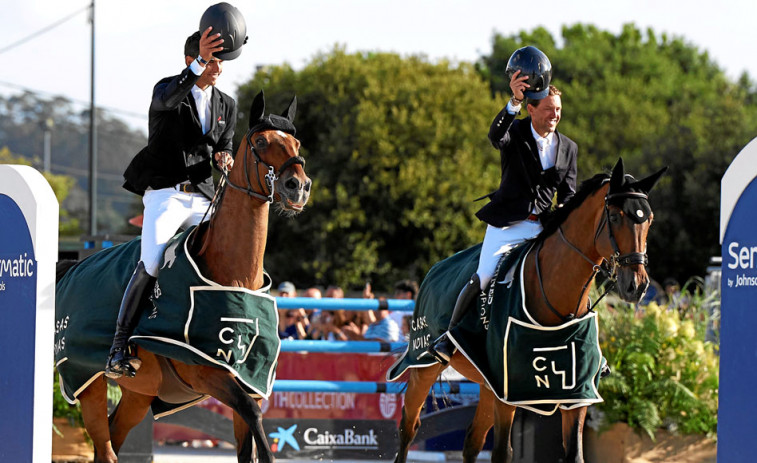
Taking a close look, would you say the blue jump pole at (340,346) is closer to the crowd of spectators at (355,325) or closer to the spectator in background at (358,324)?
the crowd of spectators at (355,325)

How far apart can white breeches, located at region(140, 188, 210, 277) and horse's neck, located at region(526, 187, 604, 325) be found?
2241 millimetres

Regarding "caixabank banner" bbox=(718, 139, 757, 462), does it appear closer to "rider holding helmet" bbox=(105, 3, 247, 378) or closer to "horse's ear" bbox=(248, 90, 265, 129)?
"horse's ear" bbox=(248, 90, 265, 129)

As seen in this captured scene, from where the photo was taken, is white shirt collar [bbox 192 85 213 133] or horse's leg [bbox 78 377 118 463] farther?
horse's leg [bbox 78 377 118 463]

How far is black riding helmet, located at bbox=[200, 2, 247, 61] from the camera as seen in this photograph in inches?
252

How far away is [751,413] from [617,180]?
2020mm

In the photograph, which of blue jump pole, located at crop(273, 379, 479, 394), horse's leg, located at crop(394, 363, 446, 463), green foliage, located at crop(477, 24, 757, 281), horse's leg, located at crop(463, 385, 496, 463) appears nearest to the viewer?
horse's leg, located at crop(463, 385, 496, 463)

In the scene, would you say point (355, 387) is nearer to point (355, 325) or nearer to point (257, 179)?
point (355, 325)

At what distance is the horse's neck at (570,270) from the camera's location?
6.65 metres

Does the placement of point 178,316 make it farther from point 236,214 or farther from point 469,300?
point 469,300

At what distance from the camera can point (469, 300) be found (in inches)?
289

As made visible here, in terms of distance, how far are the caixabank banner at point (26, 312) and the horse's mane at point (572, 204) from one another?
318 cm

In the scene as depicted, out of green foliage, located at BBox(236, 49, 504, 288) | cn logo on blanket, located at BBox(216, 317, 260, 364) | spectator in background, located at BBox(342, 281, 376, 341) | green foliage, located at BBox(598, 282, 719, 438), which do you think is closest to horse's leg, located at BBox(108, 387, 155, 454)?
cn logo on blanket, located at BBox(216, 317, 260, 364)

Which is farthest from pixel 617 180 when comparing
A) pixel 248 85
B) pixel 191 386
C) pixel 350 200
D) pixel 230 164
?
pixel 248 85

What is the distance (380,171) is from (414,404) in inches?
923
